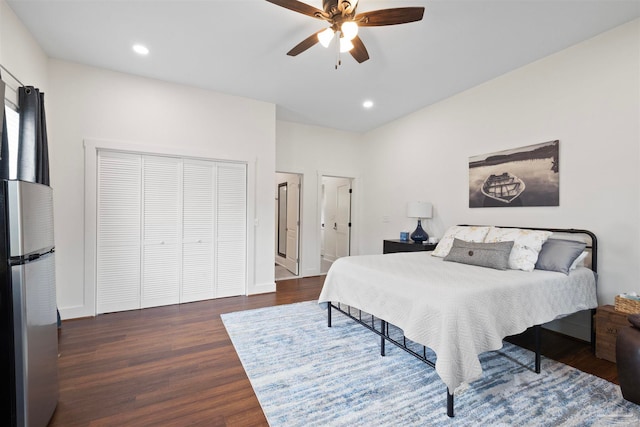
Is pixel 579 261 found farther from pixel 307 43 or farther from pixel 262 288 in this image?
pixel 262 288

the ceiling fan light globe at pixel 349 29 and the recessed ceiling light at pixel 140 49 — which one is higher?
the recessed ceiling light at pixel 140 49

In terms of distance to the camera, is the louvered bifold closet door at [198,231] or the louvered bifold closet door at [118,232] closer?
the louvered bifold closet door at [118,232]

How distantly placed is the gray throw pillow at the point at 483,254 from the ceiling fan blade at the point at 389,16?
2.17 metres

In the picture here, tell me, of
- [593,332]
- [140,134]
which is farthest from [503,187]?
[140,134]

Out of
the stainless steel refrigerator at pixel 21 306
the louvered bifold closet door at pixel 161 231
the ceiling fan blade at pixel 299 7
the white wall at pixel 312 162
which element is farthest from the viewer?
the white wall at pixel 312 162

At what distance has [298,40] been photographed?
2.79 metres

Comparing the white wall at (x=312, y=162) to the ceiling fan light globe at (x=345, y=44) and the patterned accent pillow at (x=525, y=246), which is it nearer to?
the ceiling fan light globe at (x=345, y=44)

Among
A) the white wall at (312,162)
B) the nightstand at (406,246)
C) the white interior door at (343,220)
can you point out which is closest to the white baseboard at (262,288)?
the white wall at (312,162)

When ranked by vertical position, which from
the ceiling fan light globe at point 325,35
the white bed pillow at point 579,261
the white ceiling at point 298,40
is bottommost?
the white bed pillow at point 579,261

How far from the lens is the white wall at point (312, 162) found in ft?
17.4

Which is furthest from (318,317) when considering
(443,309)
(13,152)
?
(13,152)

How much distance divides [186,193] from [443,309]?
349 cm

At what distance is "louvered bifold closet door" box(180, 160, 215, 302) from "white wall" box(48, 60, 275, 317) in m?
0.29

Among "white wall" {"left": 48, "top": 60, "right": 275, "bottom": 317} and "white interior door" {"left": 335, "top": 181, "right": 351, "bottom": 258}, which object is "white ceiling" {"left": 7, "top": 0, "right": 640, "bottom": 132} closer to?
"white wall" {"left": 48, "top": 60, "right": 275, "bottom": 317}
